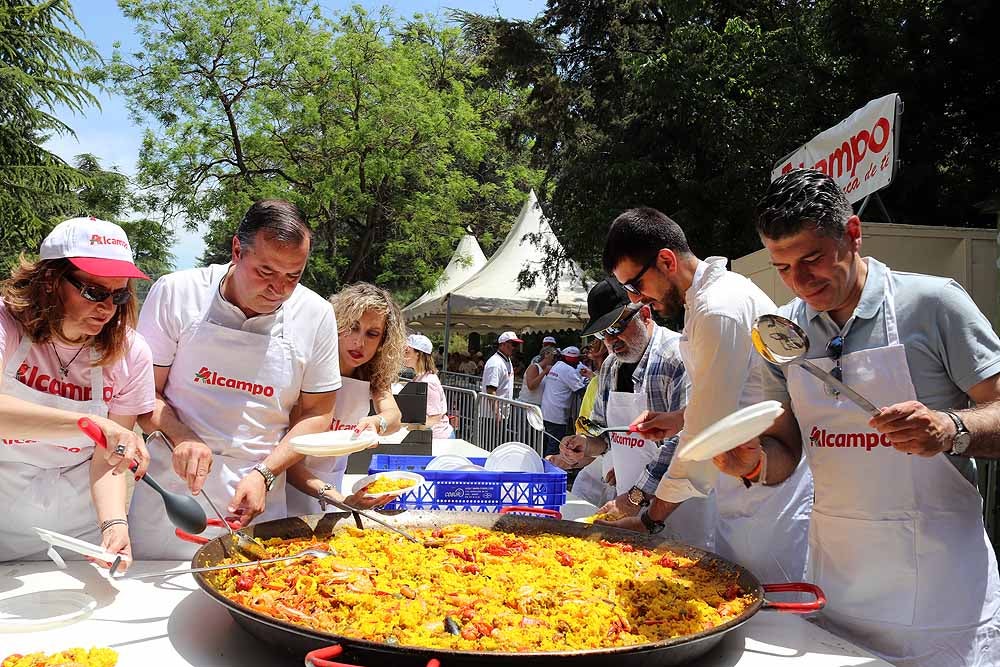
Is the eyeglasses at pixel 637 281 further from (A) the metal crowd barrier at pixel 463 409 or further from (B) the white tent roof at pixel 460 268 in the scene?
(B) the white tent roof at pixel 460 268

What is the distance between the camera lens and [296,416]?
254 centimetres

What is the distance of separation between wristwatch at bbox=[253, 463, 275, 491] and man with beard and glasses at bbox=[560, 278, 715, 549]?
1.24 meters

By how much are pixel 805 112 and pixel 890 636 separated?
11.2 metres

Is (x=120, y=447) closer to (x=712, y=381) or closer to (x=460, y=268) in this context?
(x=712, y=381)

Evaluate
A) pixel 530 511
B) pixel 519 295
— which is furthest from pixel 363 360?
pixel 519 295

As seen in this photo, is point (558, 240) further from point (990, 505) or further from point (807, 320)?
point (807, 320)

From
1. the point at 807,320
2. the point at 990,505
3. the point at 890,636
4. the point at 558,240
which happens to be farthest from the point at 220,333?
the point at 558,240

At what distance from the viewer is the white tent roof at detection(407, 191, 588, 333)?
13.5 m

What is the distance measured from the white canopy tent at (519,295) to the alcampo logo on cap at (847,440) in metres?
11.6

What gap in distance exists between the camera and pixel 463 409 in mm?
9898

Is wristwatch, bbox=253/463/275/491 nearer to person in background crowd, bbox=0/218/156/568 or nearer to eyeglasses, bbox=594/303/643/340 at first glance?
person in background crowd, bbox=0/218/156/568

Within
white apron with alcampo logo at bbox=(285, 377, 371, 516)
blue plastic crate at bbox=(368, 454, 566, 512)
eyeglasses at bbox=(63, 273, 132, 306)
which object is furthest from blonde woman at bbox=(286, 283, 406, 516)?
eyeglasses at bbox=(63, 273, 132, 306)

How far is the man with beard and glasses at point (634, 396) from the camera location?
2844 millimetres

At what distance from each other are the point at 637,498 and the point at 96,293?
1854mm
